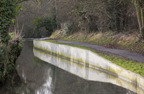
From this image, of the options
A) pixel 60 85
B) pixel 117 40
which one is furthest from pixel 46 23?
Result: pixel 60 85

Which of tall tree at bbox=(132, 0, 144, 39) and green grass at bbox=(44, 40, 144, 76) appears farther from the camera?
tall tree at bbox=(132, 0, 144, 39)

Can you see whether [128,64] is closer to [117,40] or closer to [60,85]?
Result: [60,85]

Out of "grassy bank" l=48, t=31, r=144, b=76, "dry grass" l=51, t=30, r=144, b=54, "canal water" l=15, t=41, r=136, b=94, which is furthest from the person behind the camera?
"dry grass" l=51, t=30, r=144, b=54

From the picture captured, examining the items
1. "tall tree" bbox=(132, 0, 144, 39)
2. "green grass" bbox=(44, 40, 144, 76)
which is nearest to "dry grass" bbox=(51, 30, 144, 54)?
"tall tree" bbox=(132, 0, 144, 39)

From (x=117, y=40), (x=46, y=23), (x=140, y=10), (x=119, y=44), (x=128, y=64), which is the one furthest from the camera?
(x=46, y=23)

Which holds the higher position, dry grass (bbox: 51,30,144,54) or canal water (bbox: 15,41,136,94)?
dry grass (bbox: 51,30,144,54)

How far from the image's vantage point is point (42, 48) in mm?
32625

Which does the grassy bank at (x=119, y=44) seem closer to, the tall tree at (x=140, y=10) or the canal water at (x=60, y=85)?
the tall tree at (x=140, y=10)

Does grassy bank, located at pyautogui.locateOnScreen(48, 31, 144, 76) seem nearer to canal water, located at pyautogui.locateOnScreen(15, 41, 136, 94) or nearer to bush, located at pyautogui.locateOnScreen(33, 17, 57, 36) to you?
canal water, located at pyautogui.locateOnScreen(15, 41, 136, 94)

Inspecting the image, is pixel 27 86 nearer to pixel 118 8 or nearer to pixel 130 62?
pixel 130 62

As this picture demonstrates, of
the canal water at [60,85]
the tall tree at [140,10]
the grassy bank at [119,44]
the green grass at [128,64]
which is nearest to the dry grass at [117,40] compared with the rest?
the grassy bank at [119,44]

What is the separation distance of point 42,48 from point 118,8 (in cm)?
1226

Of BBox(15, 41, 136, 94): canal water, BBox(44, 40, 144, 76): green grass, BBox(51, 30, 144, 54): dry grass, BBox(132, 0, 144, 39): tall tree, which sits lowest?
BBox(15, 41, 136, 94): canal water

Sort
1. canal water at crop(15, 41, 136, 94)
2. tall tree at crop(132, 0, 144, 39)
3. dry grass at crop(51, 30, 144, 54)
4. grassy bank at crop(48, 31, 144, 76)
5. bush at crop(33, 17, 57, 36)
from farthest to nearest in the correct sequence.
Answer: bush at crop(33, 17, 57, 36) < dry grass at crop(51, 30, 144, 54) < tall tree at crop(132, 0, 144, 39) < grassy bank at crop(48, 31, 144, 76) < canal water at crop(15, 41, 136, 94)
